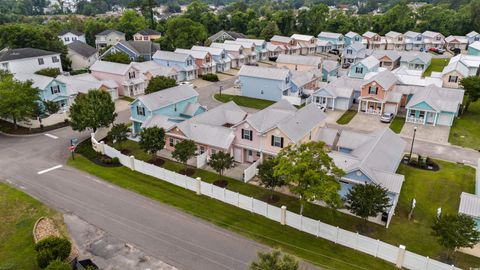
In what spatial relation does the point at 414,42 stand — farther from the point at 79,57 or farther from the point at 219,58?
the point at 79,57

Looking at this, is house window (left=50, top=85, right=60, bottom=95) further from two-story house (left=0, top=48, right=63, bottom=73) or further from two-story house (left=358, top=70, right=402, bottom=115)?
two-story house (left=358, top=70, right=402, bottom=115)

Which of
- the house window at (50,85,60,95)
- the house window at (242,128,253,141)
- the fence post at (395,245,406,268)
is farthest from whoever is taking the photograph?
the house window at (50,85,60,95)

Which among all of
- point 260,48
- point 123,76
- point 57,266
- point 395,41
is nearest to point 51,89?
point 123,76

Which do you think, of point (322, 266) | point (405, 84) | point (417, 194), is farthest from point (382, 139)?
point (405, 84)

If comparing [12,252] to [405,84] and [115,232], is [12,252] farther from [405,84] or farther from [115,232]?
[405,84]

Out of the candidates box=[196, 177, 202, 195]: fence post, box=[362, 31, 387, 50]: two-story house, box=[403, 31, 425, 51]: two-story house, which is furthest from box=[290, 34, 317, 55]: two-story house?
box=[196, 177, 202, 195]: fence post

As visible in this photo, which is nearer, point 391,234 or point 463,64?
point 391,234
